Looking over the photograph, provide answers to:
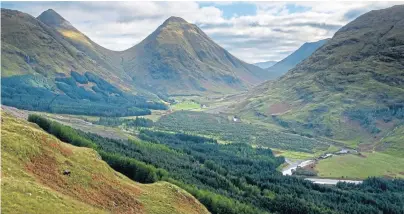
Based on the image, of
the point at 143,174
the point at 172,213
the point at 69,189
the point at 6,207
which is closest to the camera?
the point at 6,207

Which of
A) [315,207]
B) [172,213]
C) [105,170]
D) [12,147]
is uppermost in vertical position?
[12,147]

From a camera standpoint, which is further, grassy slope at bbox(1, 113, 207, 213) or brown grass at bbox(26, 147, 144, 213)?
brown grass at bbox(26, 147, 144, 213)

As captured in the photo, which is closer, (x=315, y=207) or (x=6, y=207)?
(x=6, y=207)

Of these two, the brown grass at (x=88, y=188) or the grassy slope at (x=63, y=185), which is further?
the brown grass at (x=88, y=188)

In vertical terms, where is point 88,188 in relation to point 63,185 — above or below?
below

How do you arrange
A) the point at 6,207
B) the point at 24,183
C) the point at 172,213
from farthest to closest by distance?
1. the point at 172,213
2. the point at 24,183
3. the point at 6,207

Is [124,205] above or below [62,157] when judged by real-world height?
below

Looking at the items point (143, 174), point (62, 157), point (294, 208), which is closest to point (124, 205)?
point (62, 157)

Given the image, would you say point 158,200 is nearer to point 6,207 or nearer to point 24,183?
point 24,183
